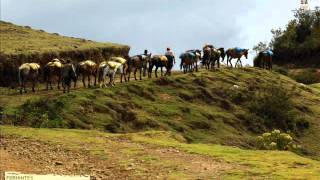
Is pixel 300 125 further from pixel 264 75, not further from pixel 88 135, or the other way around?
pixel 88 135

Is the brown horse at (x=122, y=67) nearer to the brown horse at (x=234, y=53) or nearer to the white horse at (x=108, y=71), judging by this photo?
the white horse at (x=108, y=71)

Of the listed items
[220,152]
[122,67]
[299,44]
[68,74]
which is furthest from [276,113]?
[299,44]

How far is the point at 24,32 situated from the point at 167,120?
19.9 m

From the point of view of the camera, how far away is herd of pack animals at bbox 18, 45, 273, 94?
3381 cm

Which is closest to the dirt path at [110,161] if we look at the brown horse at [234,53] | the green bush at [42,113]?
the green bush at [42,113]

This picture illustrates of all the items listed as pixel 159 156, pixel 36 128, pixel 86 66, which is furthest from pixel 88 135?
pixel 86 66

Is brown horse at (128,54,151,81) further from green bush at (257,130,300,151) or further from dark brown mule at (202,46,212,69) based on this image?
green bush at (257,130,300,151)

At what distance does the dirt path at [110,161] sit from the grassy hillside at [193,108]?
626 centimetres

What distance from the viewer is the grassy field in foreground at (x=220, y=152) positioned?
17.6 metres

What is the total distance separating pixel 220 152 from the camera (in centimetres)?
2136

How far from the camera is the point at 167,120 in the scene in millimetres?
31891

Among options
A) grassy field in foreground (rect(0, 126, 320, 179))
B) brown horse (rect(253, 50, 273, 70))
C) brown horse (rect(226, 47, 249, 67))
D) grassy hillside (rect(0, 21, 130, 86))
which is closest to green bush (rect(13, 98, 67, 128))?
grassy field in foreground (rect(0, 126, 320, 179))

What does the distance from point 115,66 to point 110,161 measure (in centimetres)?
1536

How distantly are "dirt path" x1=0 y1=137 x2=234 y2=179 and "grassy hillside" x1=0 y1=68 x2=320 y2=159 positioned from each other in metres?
6.26
